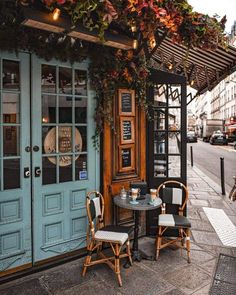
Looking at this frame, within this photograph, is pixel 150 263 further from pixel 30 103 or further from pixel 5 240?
pixel 30 103

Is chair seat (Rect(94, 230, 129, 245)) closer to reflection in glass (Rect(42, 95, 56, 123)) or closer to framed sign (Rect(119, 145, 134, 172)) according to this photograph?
framed sign (Rect(119, 145, 134, 172))

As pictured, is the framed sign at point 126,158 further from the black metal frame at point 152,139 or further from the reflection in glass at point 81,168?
the reflection in glass at point 81,168

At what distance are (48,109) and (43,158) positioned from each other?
69 centimetres

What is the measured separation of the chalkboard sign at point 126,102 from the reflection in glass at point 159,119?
0.59 metres

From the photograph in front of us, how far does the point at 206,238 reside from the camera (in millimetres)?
4688

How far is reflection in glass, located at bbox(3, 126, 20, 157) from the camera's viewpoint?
131 inches

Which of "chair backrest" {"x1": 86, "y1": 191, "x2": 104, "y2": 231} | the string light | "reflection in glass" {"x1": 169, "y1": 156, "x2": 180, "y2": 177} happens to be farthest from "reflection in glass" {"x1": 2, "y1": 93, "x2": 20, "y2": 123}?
"reflection in glass" {"x1": 169, "y1": 156, "x2": 180, "y2": 177}

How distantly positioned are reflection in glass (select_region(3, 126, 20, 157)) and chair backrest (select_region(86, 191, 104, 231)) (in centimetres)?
115

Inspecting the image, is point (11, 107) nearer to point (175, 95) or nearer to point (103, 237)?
point (103, 237)

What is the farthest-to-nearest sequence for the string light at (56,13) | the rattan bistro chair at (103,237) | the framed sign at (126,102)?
the framed sign at (126,102) → the rattan bistro chair at (103,237) → the string light at (56,13)

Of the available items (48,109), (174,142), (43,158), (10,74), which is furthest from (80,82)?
(174,142)

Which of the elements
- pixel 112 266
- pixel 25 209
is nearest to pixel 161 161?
pixel 112 266

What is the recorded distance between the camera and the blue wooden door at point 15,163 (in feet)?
10.8

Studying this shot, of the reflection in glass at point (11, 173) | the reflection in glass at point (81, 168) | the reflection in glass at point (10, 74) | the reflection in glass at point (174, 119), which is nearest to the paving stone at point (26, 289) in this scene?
the reflection in glass at point (11, 173)
